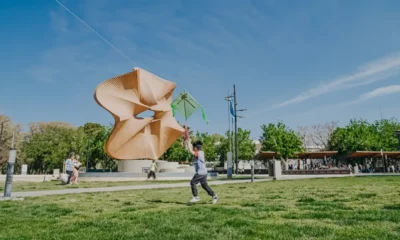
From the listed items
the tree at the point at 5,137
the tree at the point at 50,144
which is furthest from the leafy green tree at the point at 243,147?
the tree at the point at 5,137

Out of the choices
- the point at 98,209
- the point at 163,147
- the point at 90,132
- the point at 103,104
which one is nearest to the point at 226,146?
the point at 90,132

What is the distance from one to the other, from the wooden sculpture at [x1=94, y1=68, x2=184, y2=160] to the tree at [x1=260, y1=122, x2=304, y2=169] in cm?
2653

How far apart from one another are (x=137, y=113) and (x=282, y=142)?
3110 cm

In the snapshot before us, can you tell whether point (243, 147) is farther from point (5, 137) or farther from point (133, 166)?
point (5, 137)

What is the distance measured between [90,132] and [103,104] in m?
56.1

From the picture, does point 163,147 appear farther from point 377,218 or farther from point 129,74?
point 377,218

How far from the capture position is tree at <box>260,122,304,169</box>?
168ft

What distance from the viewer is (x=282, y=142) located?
5244 centimetres

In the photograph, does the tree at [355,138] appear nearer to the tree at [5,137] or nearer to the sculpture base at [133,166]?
the sculpture base at [133,166]

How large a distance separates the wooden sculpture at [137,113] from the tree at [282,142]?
26531mm

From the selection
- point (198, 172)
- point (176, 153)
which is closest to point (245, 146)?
point (176, 153)

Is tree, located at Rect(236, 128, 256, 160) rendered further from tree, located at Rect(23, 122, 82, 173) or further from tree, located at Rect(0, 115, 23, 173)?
tree, located at Rect(0, 115, 23, 173)

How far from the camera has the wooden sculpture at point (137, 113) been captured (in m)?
26.7

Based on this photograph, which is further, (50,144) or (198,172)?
(50,144)
